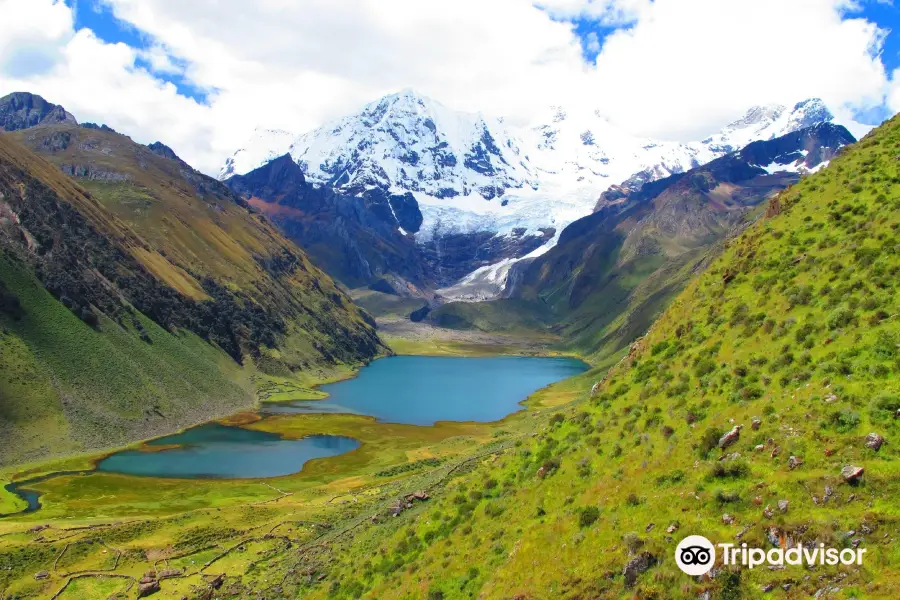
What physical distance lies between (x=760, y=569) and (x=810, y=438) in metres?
6.48

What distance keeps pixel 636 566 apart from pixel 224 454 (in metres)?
110

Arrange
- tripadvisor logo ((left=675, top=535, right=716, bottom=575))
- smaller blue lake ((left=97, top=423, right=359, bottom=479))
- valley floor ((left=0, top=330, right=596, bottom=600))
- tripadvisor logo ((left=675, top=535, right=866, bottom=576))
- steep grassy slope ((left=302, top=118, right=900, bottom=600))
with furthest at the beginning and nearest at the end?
smaller blue lake ((left=97, top=423, right=359, bottom=479)) → valley floor ((left=0, top=330, right=596, bottom=600)) → tripadvisor logo ((left=675, top=535, right=716, bottom=575)) → steep grassy slope ((left=302, top=118, right=900, bottom=600)) → tripadvisor logo ((left=675, top=535, right=866, bottom=576))

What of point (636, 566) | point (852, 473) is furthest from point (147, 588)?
point (852, 473)

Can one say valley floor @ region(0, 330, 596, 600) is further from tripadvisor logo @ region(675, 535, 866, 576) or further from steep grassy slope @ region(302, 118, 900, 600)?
tripadvisor logo @ region(675, 535, 866, 576)

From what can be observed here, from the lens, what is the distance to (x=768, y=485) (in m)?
22.6

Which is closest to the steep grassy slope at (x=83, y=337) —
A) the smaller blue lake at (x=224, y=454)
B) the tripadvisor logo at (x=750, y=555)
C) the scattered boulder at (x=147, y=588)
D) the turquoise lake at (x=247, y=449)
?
the smaller blue lake at (x=224, y=454)

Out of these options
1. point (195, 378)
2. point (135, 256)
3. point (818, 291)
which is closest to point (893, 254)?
point (818, 291)

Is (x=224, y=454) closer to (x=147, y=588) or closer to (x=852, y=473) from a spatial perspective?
(x=147, y=588)

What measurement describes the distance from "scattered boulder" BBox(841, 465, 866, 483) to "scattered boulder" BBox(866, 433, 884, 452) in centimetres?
126

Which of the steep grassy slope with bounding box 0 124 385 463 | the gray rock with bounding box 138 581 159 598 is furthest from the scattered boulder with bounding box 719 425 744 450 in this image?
the steep grassy slope with bounding box 0 124 385 463

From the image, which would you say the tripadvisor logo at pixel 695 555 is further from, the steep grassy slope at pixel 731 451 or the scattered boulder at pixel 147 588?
the scattered boulder at pixel 147 588

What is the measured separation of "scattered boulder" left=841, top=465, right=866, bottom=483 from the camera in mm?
20391

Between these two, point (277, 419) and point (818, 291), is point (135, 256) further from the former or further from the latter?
point (818, 291)

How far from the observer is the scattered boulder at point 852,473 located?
20.4 meters
